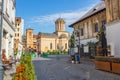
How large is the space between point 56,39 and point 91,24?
57.7 meters

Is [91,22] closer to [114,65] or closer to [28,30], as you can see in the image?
[114,65]

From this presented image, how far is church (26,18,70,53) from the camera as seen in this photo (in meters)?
86.6

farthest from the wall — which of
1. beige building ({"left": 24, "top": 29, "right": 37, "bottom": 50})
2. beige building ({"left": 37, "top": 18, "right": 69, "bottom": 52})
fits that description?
beige building ({"left": 24, "top": 29, "right": 37, "bottom": 50})

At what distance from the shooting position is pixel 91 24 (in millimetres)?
32562

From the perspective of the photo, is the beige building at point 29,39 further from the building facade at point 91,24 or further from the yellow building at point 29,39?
the building facade at point 91,24

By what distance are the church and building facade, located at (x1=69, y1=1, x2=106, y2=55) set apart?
158 ft

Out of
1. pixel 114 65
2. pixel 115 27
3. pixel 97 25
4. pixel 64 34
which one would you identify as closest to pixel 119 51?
pixel 115 27

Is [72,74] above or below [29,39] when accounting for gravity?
below

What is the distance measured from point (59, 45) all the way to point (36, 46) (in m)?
11.3

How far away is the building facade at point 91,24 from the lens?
29.0 metres

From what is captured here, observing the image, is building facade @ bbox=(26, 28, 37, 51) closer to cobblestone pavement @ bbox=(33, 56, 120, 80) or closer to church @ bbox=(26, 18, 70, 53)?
church @ bbox=(26, 18, 70, 53)

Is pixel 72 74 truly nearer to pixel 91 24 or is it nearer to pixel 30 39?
pixel 91 24

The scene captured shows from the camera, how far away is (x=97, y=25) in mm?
30750

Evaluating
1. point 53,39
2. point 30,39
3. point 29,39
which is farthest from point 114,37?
point 30,39
